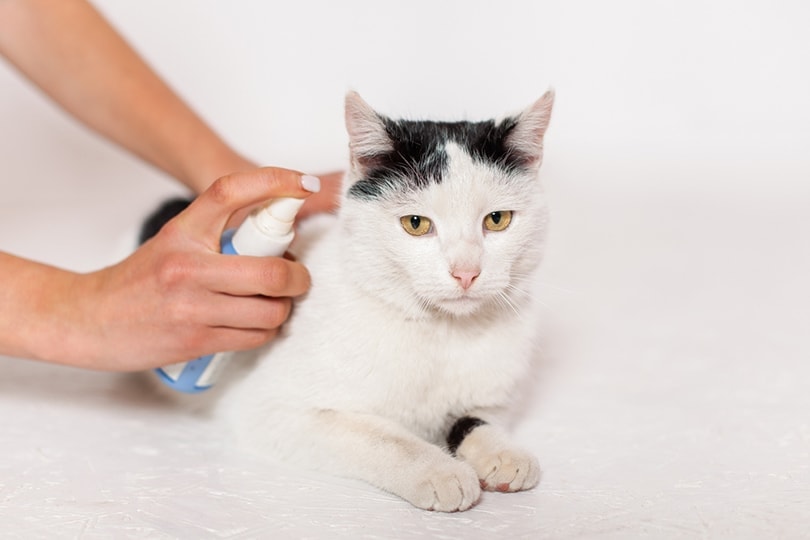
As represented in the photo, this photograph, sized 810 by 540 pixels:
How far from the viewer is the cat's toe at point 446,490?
1646mm

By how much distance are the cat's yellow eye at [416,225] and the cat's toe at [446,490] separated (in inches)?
16.9

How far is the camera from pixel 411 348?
1.87m

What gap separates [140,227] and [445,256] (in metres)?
1.17

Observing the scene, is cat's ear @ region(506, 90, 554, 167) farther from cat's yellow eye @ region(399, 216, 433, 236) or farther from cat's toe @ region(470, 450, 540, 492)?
cat's toe @ region(470, 450, 540, 492)

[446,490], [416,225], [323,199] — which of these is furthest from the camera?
[323,199]

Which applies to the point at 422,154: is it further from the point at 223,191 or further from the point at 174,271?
the point at 174,271

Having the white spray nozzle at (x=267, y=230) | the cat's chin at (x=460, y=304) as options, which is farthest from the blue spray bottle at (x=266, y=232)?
the cat's chin at (x=460, y=304)

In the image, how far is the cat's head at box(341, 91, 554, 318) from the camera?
1711mm

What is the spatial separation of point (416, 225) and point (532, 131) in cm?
32

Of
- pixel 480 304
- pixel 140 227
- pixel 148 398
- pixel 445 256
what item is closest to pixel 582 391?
pixel 480 304

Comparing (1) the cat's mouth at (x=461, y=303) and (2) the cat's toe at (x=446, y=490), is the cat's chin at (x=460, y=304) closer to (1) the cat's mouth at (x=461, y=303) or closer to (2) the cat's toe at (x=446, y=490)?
(1) the cat's mouth at (x=461, y=303)

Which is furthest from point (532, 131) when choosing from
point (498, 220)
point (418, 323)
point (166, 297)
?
point (166, 297)

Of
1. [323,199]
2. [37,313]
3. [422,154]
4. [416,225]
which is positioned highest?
[422,154]

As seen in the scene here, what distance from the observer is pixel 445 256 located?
1686 millimetres
